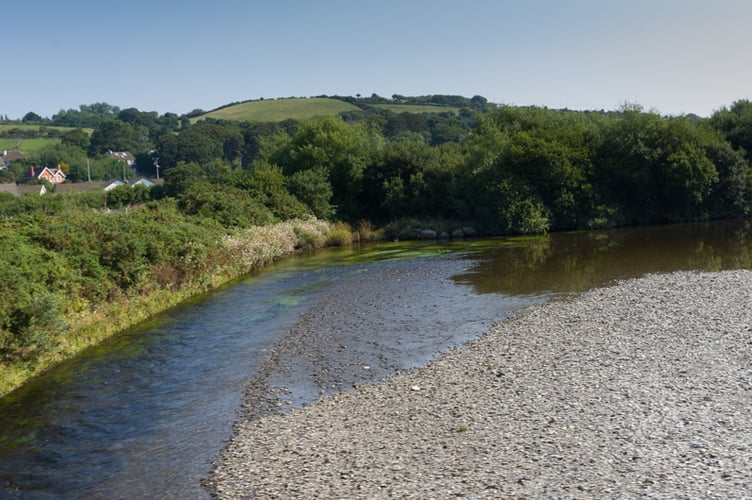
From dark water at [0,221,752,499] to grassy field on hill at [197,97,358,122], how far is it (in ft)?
428

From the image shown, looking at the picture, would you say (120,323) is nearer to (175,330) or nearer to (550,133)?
(175,330)

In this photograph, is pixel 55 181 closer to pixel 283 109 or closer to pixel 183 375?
pixel 283 109

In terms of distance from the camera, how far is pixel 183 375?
1764cm

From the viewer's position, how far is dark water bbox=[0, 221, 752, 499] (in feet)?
39.3

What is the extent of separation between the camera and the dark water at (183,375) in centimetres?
1198

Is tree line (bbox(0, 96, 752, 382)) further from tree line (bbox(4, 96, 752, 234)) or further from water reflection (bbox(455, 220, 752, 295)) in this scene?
water reflection (bbox(455, 220, 752, 295))

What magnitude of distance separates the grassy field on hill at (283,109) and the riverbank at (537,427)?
146 m

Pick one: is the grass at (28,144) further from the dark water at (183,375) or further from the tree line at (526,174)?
the dark water at (183,375)

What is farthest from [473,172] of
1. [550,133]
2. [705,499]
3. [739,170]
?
[705,499]

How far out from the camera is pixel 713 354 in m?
15.7

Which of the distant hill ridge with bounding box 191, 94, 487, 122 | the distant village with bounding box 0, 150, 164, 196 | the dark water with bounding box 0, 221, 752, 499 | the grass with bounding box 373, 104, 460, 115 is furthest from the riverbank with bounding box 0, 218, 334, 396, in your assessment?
the grass with bounding box 373, 104, 460, 115

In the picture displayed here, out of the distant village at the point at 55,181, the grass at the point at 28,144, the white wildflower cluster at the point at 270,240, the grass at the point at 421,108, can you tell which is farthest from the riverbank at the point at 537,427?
the grass at the point at 28,144

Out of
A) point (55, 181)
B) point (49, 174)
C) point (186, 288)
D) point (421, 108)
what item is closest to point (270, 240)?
point (186, 288)

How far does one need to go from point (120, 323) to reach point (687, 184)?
45.6 metres
